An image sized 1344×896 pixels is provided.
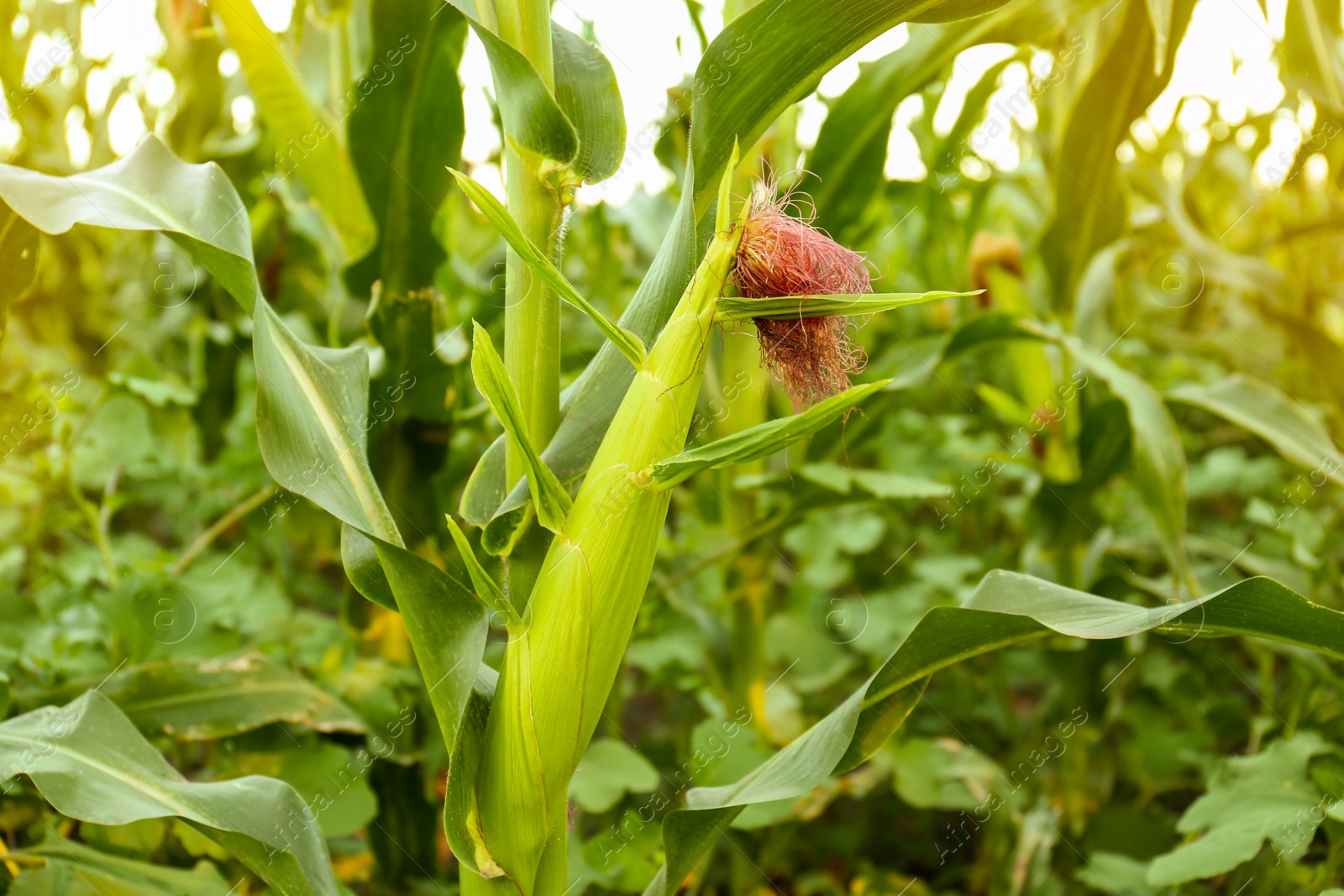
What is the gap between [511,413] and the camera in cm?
56

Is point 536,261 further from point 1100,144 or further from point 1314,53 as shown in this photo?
point 1314,53

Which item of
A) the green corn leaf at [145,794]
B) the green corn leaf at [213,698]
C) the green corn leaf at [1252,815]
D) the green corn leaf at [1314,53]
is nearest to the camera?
the green corn leaf at [145,794]

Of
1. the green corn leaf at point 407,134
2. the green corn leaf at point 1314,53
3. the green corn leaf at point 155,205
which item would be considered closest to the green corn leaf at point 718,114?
the green corn leaf at point 155,205

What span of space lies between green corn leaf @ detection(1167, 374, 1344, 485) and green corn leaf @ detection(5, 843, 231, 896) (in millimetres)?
1250

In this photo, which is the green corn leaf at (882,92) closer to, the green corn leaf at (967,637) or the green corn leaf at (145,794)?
the green corn leaf at (967,637)

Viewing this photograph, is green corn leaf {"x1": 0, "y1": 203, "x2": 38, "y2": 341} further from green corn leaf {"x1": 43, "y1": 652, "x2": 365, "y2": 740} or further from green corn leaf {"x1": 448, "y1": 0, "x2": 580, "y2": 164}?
green corn leaf {"x1": 448, "y1": 0, "x2": 580, "y2": 164}

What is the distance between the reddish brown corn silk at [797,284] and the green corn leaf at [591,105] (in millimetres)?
122

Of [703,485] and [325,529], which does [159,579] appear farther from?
[703,485]

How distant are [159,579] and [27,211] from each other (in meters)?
0.45

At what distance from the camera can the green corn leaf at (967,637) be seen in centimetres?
59

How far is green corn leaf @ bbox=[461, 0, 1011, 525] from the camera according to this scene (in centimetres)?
61

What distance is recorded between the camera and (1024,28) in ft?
3.63

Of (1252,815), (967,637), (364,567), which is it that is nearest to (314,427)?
(364,567)

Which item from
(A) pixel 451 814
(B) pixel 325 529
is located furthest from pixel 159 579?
(A) pixel 451 814
